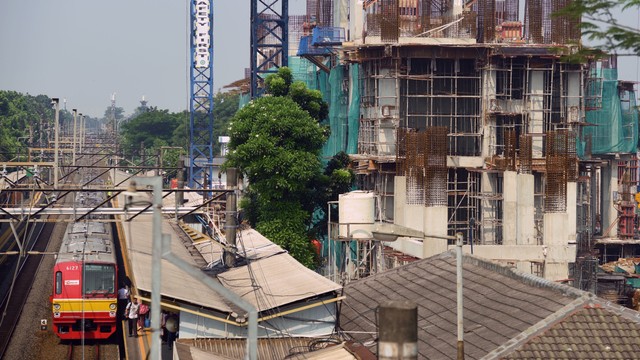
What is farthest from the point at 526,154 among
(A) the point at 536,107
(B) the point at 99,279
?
(B) the point at 99,279

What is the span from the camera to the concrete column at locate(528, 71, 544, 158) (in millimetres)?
44597

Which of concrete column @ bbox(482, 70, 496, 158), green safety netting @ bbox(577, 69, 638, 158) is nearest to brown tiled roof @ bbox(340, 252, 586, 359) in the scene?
concrete column @ bbox(482, 70, 496, 158)

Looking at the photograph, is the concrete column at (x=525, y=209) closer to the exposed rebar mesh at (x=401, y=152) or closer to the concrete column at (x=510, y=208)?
the concrete column at (x=510, y=208)

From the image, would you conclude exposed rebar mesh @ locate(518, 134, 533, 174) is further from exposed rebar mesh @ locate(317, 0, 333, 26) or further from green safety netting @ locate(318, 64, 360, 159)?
exposed rebar mesh @ locate(317, 0, 333, 26)

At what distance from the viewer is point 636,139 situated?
194 feet

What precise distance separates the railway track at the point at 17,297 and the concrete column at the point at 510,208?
802 inches

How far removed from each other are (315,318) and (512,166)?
20.8m

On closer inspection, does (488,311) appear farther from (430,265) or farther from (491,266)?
(430,265)

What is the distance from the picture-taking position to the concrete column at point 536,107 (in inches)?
1756

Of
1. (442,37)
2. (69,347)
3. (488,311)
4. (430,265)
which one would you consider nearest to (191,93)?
(442,37)

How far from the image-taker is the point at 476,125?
45938 mm

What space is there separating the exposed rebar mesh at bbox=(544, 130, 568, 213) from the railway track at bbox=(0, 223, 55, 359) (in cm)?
2125

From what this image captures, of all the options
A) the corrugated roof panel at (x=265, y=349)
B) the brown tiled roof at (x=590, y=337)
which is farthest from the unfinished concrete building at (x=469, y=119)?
the brown tiled roof at (x=590, y=337)

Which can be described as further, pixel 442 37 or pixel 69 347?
pixel 442 37
